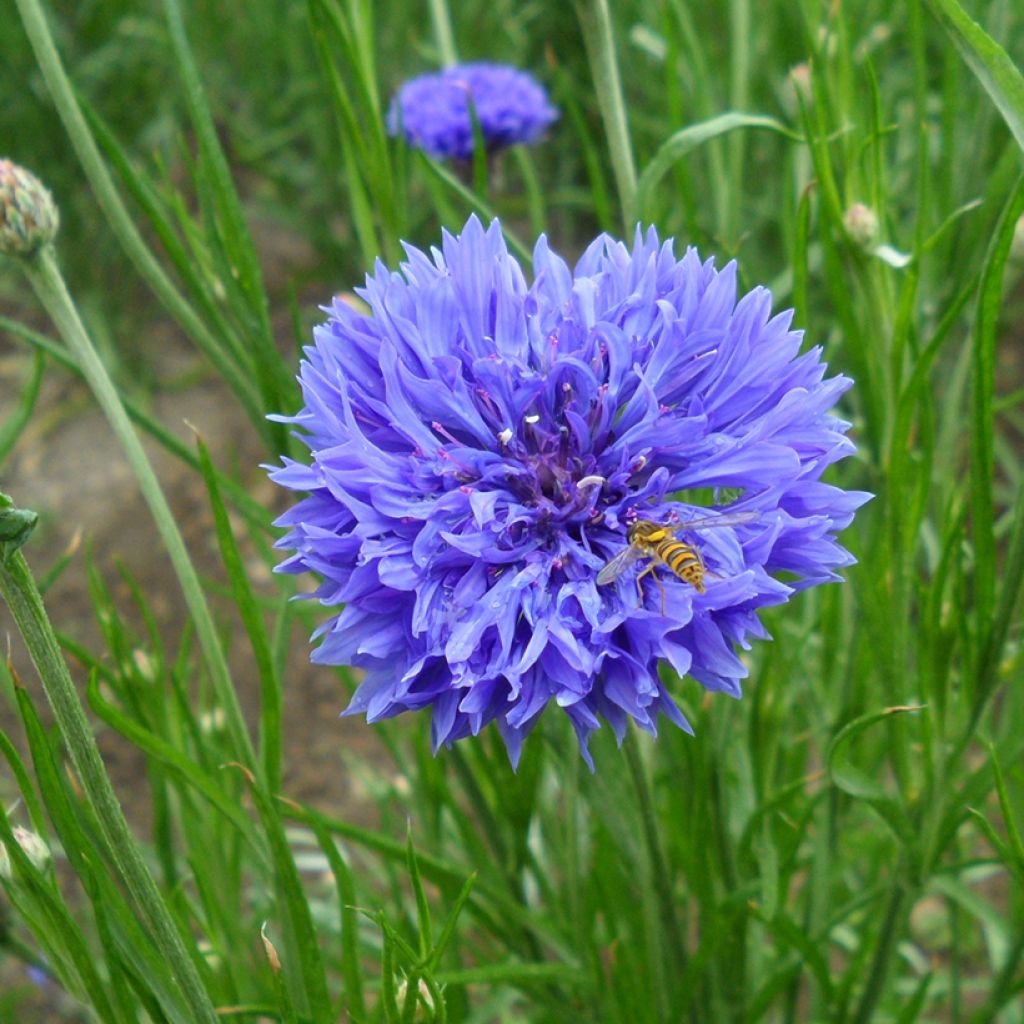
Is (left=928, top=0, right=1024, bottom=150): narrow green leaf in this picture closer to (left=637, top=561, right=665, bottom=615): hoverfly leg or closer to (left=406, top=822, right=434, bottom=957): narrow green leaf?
(left=637, top=561, right=665, bottom=615): hoverfly leg

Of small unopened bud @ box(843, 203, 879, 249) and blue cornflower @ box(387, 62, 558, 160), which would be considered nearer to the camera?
small unopened bud @ box(843, 203, 879, 249)

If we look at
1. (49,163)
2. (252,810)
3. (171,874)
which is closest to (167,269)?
(49,163)

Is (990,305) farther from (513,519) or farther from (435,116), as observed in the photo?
(435,116)

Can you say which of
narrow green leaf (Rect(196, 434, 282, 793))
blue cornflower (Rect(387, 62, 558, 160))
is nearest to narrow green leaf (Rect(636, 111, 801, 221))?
narrow green leaf (Rect(196, 434, 282, 793))

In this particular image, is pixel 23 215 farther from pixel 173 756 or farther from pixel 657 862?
pixel 657 862

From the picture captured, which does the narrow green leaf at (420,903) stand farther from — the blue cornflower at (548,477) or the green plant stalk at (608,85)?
the green plant stalk at (608,85)
